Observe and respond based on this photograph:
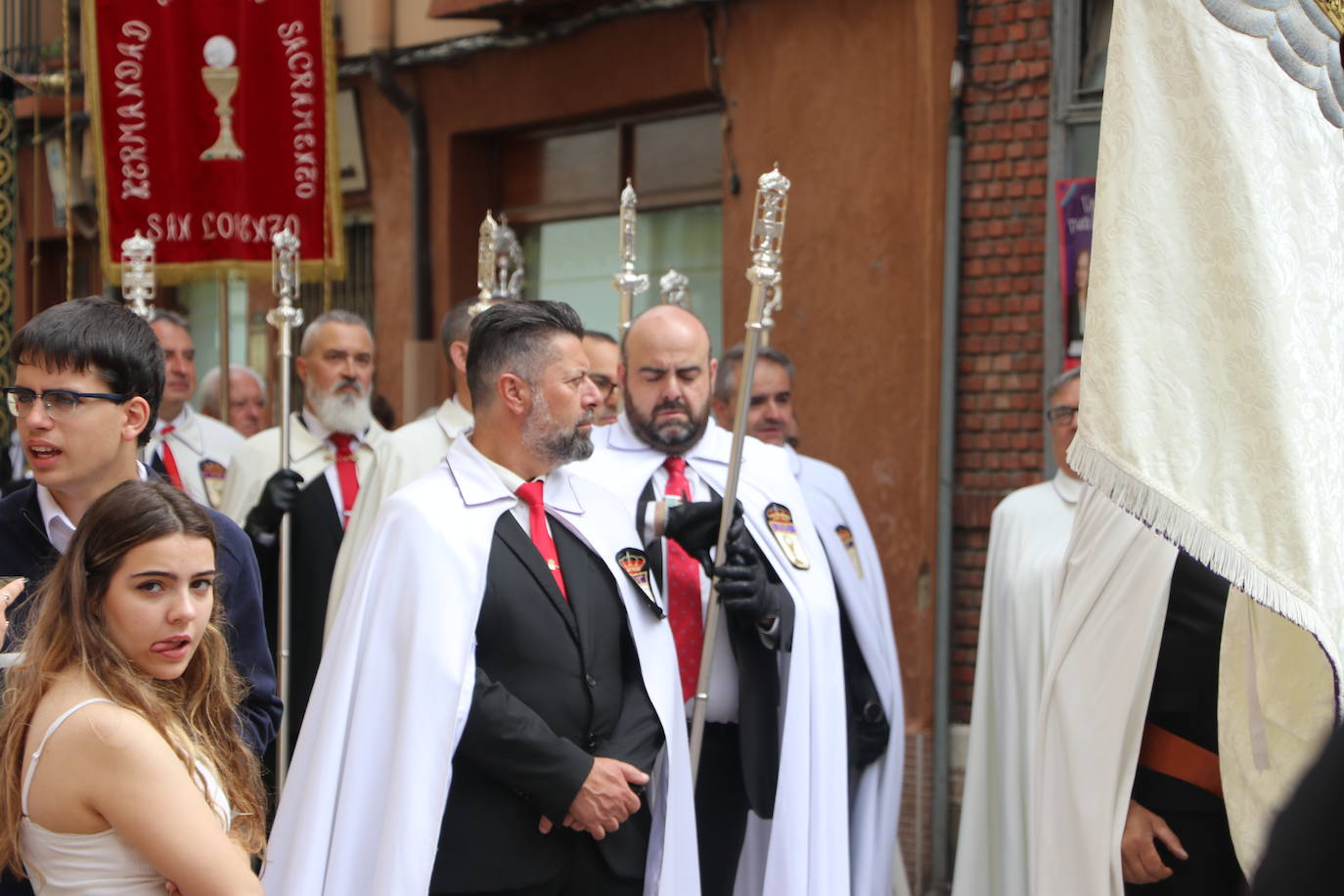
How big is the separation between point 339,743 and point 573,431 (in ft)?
3.15

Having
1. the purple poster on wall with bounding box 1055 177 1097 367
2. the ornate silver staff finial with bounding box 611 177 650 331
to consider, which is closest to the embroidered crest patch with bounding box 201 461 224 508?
the ornate silver staff finial with bounding box 611 177 650 331

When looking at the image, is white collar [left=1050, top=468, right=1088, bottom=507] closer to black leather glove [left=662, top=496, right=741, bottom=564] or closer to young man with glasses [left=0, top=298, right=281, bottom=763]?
black leather glove [left=662, top=496, right=741, bottom=564]

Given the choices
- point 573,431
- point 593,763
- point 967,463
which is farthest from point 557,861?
point 967,463

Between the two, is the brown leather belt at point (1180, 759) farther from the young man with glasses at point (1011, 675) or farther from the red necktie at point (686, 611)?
the young man with glasses at point (1011, 675)

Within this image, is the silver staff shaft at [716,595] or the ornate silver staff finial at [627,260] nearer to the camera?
the silver staff shaft at [716,595]

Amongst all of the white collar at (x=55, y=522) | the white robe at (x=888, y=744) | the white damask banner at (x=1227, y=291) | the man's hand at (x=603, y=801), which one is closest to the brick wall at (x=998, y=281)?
the white robe at (x=888, y=744)

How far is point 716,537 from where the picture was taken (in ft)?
15.8

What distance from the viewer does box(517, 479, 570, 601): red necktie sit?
13.4 feet

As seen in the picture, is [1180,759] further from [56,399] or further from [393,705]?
[56,399]

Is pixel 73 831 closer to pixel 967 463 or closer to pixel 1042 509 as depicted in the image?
pixel 1042 509

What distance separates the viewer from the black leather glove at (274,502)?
6031mm

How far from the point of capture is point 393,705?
12.6 feet

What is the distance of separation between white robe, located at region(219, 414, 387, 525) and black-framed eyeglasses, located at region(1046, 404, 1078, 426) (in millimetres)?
2563

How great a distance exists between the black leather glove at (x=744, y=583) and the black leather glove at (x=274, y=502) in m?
2.00
